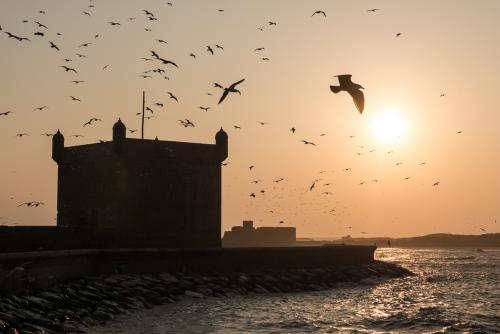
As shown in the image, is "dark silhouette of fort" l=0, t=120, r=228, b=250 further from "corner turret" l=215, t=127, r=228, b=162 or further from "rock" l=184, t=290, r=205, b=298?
"rock" l=184, t=290, r=205, b=298

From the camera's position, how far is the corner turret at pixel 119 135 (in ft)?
122

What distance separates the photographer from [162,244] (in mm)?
37344

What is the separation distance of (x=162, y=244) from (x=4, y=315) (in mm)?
18615

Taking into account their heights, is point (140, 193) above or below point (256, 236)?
above

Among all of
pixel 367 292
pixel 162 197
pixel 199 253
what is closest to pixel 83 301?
pixel 199 253

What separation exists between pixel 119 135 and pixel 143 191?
3.23 metres

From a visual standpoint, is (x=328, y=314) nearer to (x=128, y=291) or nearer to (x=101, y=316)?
(x=128, y=291)

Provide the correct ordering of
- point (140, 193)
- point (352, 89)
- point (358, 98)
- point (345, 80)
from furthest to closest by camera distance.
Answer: point (140, 193)
point (345, 80)
point (352, 89)
point (358, 98)

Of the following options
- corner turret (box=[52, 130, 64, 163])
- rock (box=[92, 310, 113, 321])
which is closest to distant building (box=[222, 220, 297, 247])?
corner turret (box=[52, 130, 64, 163])

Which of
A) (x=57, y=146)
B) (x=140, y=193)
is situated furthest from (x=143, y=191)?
(x=57, y=146)

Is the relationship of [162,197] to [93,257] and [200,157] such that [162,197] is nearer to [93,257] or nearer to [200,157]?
[200,157]

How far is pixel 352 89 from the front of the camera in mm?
8961

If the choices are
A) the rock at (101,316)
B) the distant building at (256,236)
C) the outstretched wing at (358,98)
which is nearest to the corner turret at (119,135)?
the rock at (101,316)

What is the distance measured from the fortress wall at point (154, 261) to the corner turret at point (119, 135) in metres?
7.00
